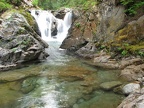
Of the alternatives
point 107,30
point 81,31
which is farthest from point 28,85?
point 81,31

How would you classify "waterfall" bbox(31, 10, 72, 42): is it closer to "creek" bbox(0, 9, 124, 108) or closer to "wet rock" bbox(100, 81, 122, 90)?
"creek" bbox(0, 9, 124, 108)

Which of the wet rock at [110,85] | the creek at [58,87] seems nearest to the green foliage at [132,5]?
the creek at [58,87]

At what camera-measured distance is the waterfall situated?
2150cm

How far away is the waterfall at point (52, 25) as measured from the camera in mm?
21502

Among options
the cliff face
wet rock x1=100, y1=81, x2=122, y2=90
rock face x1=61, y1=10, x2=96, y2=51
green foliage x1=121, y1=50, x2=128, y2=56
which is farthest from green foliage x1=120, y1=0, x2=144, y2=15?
wet rock x1=100, y1=81, x2=122, y2=90

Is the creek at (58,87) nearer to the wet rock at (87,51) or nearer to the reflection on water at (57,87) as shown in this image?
the reflection on water at (57,87)

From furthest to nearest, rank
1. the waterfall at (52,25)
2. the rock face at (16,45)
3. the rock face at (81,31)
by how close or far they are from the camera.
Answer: the waterfall at (52,25)
the rock face at (81,31)
the rock face at (16,45)

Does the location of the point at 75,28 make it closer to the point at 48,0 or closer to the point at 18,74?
the point at 18,74

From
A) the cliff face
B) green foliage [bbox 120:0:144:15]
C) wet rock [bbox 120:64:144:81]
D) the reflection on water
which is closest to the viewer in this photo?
the reflection on water

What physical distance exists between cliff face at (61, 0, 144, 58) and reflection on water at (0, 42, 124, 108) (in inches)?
96.1

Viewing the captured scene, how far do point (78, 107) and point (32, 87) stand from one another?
104 inches

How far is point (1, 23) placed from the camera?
14.2 m

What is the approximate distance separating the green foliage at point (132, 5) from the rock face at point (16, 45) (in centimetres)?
605

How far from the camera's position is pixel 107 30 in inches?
567
